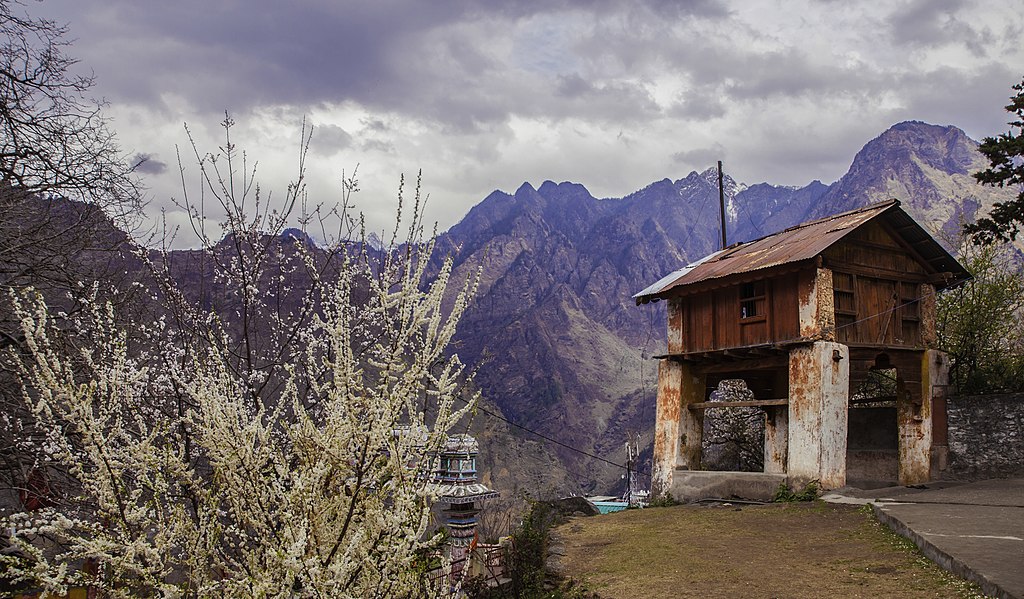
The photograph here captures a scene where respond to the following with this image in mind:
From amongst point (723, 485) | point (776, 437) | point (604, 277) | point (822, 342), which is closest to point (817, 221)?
point (822, 342)

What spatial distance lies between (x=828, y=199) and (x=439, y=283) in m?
175

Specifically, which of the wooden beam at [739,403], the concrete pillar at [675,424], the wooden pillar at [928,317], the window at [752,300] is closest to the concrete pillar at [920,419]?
the wooden pillar at [928,317]

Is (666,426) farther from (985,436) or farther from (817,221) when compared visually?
(985,436)

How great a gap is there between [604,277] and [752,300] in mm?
144207

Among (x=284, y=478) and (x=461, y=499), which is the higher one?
(x=284, y=478)

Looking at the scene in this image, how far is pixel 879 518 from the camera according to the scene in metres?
12.9

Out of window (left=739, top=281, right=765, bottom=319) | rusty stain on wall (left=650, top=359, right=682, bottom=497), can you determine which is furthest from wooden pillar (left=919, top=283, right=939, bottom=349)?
rusty stain on wall (left=650, top=359, right=682, bottom=497)

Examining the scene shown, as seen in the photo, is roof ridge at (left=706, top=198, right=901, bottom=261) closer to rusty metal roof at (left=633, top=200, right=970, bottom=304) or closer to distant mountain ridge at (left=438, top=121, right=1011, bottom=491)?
rusty metal roof at (left=633, top=200, right=970, bottom=304)

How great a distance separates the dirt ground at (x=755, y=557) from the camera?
8703 millimetres

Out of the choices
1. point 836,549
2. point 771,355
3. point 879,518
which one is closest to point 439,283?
point 836,549

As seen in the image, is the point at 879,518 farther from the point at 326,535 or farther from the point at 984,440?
the point at 326,535

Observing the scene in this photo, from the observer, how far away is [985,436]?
18.5 metres

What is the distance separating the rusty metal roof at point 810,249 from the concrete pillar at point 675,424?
2419 mm

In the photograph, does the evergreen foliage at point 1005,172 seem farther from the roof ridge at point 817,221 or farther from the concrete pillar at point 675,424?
the concrete pillar at point 675,424
